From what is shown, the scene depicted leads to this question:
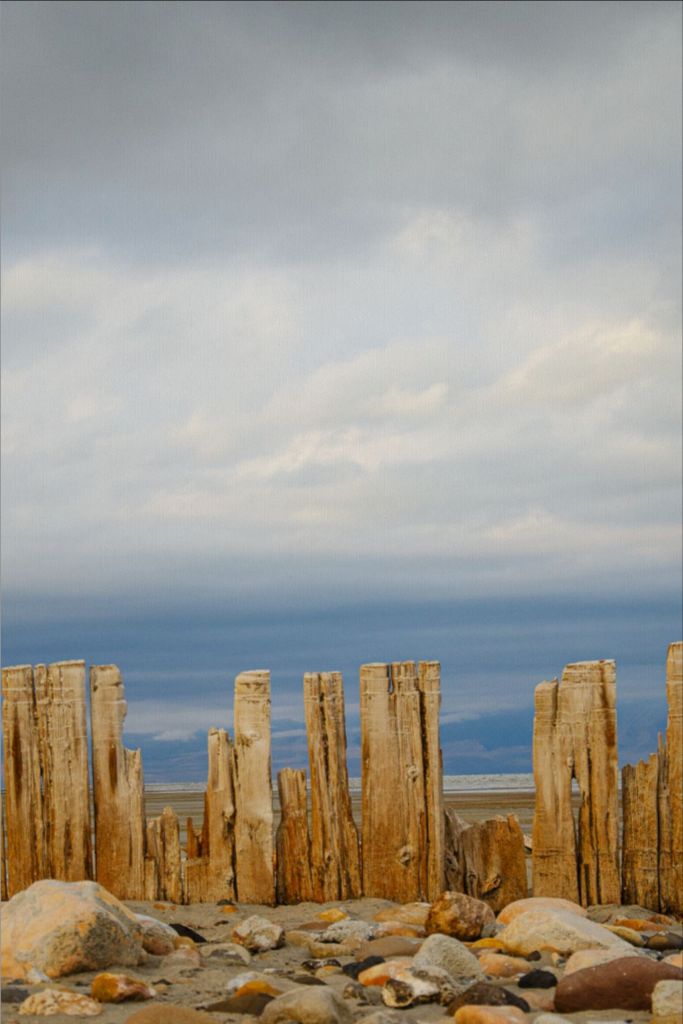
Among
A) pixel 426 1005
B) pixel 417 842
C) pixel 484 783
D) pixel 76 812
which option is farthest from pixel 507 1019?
pixel 484 783

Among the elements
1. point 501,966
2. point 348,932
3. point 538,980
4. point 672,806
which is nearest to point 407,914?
point 348,932

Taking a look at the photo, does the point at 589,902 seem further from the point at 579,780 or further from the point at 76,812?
the point at 76,812

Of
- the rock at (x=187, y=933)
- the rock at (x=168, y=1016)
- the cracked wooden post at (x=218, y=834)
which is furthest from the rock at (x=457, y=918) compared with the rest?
the rock at (x=168, y=1016)

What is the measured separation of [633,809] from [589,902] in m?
0.81

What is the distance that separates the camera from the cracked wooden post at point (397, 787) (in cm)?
976

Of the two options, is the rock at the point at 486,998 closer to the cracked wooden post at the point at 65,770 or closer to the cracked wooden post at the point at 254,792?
the cracked wooden post at the point at 254,792

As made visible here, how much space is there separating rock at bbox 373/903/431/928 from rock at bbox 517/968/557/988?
1658 millimetres

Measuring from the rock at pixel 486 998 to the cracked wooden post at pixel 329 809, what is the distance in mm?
3098

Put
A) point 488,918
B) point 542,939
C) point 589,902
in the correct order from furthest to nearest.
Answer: point 589,902
point 488,918
point 542,939

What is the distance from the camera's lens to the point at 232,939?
8.52m

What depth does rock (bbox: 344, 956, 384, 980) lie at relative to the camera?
741 centimetres

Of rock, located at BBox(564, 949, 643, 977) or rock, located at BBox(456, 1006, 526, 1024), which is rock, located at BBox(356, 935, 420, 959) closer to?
rock, located at BBox(564, 949, 643, 977)

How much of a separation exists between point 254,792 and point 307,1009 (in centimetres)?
366

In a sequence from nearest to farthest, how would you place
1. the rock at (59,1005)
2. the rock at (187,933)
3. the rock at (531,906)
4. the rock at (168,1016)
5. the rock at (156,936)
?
1. the rock at (168,1016)
2. the rock at (59,1005)
3. the rock at (156,936)
4. the rock at (187,933)
5. the rock at (531,906)
